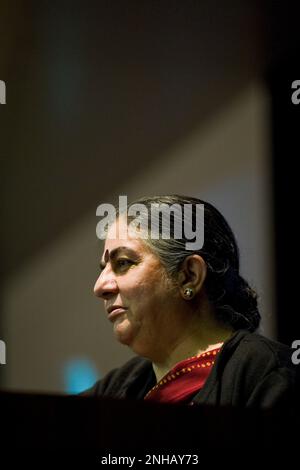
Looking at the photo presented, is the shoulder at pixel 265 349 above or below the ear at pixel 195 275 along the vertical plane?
below

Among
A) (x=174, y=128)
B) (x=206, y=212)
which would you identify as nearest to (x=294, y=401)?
(x=206, y=212)

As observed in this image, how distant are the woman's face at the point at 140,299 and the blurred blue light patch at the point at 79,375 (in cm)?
19

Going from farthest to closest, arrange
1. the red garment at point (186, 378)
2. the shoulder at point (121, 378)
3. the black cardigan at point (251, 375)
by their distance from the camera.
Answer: the shoulder at point (121, 378)
the red garment at point (186, 378)
the black cardigan at point (251, 375)

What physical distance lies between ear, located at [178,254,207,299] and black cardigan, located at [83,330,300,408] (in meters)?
0.12

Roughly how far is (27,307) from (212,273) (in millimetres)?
536

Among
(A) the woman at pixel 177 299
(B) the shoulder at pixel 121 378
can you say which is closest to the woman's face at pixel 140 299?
(A) the woman at pixel 177 299

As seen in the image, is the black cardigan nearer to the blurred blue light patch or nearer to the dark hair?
the dark hair

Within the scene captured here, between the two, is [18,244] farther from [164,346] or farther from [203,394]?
[203,394]

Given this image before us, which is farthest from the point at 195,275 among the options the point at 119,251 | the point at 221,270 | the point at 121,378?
the point at 121,378

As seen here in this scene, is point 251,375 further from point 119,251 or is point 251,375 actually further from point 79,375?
point 79,375

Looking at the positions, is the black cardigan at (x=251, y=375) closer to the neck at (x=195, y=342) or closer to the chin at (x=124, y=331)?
the neck at (x=195, y=342)

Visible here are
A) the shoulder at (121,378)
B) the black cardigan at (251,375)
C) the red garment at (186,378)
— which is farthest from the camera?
the shoulder at (121,378)

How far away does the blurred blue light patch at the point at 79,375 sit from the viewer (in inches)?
67.2

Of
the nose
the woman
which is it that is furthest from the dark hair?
the nose
